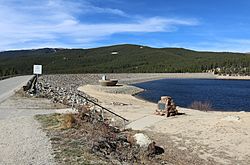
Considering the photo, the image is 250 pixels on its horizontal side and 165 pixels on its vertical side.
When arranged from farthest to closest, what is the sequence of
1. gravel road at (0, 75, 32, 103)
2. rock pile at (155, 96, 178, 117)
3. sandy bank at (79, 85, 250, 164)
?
1. gravel road at (0, 75, 32, 103)
2. rock pile at (155, 96, 178, 117)
3. sandy bank at (79, 85, 250, 164)

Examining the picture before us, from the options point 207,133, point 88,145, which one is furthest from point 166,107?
point 88,145

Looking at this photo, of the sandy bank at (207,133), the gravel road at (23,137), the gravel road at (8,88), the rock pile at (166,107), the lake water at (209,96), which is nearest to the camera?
the gravel road at (23,137)

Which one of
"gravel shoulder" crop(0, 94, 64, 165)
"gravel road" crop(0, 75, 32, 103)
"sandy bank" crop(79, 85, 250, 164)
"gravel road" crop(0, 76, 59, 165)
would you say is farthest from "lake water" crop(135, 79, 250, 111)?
"gravel road" crop(0, 76, 59, 165)

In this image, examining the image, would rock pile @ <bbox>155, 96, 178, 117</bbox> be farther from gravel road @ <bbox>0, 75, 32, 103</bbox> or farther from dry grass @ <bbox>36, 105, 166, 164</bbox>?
gravel road @ <bbox>0, 75, 32, 103</bbox>

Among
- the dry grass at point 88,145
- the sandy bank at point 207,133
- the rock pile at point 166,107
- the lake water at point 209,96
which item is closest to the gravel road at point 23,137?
the dry grass at point 88,145

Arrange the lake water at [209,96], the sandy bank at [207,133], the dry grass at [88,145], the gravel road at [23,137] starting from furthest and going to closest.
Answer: the lake water at [209,96] < the sandy bank at [207,133] < the dry grass at [88,145] < the gravel road at [23,137]

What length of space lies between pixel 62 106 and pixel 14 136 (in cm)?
1038

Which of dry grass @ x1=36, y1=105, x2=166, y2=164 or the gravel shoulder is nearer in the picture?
the gravel shoulder

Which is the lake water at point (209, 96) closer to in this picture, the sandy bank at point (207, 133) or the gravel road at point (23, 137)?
the sandy bank at point (207, 133)

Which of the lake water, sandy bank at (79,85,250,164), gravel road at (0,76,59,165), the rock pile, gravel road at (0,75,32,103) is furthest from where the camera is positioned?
the lake water

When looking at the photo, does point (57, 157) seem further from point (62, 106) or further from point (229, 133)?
point (62, 106)

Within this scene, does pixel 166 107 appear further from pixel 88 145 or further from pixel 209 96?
pixel 209 96

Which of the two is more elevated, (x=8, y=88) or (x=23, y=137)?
(x=8, y=88)

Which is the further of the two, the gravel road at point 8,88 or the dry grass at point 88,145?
the gravel road at point 8,88
